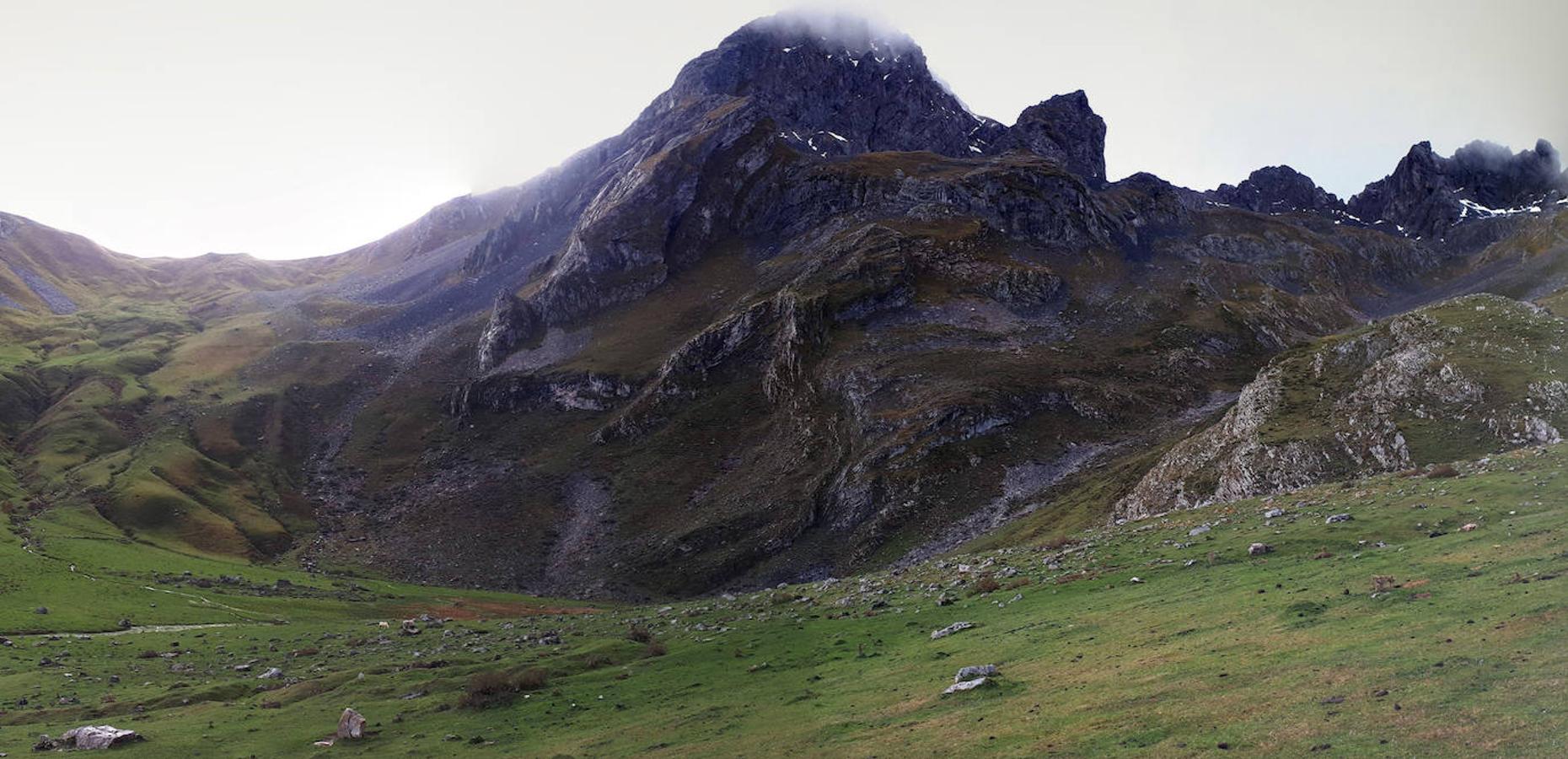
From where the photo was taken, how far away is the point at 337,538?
13962cm

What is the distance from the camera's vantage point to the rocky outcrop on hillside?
60031 mm

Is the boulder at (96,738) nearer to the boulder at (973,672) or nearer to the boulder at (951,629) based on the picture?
the boulder at (973,672)

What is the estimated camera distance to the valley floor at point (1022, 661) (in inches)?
819

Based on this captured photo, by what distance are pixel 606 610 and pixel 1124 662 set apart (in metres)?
78.3

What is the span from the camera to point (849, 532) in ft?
369

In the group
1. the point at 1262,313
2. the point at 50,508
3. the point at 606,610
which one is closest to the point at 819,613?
the point at 606,610

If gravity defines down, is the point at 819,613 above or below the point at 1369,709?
below

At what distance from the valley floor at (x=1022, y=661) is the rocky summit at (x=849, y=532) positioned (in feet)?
0.77

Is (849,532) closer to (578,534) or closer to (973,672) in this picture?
(578,534)

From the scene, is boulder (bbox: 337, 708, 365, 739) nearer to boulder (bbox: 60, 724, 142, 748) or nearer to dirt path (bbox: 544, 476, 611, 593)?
boulder (bbox: 60, 724, 142, 748)

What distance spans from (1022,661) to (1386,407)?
54392 mm

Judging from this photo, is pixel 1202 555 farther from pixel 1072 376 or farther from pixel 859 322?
pixel 859 322

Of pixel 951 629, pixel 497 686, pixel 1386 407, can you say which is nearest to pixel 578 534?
pixel 497 686

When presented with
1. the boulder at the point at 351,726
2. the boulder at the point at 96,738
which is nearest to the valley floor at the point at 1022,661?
the boulder at the point at 351,726
